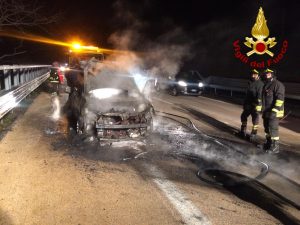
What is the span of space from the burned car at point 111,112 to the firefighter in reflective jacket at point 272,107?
280 cm

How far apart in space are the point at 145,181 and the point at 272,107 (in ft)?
13.6

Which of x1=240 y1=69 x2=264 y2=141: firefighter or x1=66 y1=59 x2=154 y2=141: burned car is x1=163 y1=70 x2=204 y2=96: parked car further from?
x1=66 y1=59 x2=154 y2=141: burned car

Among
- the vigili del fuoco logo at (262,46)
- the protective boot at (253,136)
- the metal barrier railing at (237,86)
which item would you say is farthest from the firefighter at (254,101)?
the vigili del fuoco logo at (262,46)

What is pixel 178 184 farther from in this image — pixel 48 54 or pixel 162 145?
pixel 48 54

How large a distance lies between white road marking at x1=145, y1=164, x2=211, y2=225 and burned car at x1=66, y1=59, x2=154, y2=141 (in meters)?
2.07

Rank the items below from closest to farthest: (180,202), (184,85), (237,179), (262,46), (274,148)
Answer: (180,202)
(237,179)
(274,148)
(184,85)
(262,46)

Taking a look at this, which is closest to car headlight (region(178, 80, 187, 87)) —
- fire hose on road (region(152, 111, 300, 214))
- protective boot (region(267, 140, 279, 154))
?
protective boot (region(267, 140, 279, 154))

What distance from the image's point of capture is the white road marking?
415 centimetres

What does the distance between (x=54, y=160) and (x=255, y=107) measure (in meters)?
5.40

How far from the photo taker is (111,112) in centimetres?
761

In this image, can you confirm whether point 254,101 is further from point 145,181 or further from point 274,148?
point 145,181

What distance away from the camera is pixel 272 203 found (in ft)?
15.7

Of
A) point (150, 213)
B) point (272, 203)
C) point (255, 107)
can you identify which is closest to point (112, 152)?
point (150, 213)

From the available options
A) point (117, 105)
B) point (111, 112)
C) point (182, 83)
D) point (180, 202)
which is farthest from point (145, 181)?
point (182, 83)
